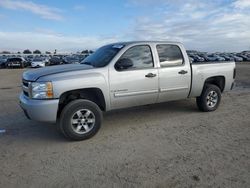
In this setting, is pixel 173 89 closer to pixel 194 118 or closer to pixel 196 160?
pixel 194 118

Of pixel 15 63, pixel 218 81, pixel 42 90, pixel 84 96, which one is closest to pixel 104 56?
pixel 84 96

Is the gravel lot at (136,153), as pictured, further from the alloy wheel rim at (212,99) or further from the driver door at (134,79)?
the driver door at (134,79)

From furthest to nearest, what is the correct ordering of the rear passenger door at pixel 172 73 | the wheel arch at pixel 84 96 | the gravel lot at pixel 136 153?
1. the rear passenger door at pixel 172 73
2. the wheel arch at pixel 84 96
3. the gravel lot at pixel 136 153

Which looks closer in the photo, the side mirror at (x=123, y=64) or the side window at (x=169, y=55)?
the side mirror at (x=123, y=64)

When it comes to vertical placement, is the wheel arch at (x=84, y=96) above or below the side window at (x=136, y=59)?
below

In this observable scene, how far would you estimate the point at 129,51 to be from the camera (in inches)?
222

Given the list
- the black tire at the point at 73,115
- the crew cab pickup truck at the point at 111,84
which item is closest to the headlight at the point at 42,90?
the crew cab pickup truck at the point at 111,84

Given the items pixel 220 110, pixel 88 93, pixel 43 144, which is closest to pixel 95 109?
pixel 88 93

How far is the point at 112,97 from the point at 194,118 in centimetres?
228

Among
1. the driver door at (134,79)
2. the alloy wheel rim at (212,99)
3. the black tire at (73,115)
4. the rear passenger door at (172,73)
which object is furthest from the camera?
the alloy wheel rim at (212,99)

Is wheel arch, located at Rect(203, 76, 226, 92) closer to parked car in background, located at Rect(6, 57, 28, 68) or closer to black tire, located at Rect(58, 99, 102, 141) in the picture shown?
black tire, located at Rect(58, 99, 102, 141)

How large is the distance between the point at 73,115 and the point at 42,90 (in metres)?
0.73

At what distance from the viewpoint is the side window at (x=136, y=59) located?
539 cm

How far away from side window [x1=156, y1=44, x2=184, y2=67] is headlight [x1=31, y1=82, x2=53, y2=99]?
8.65ft
